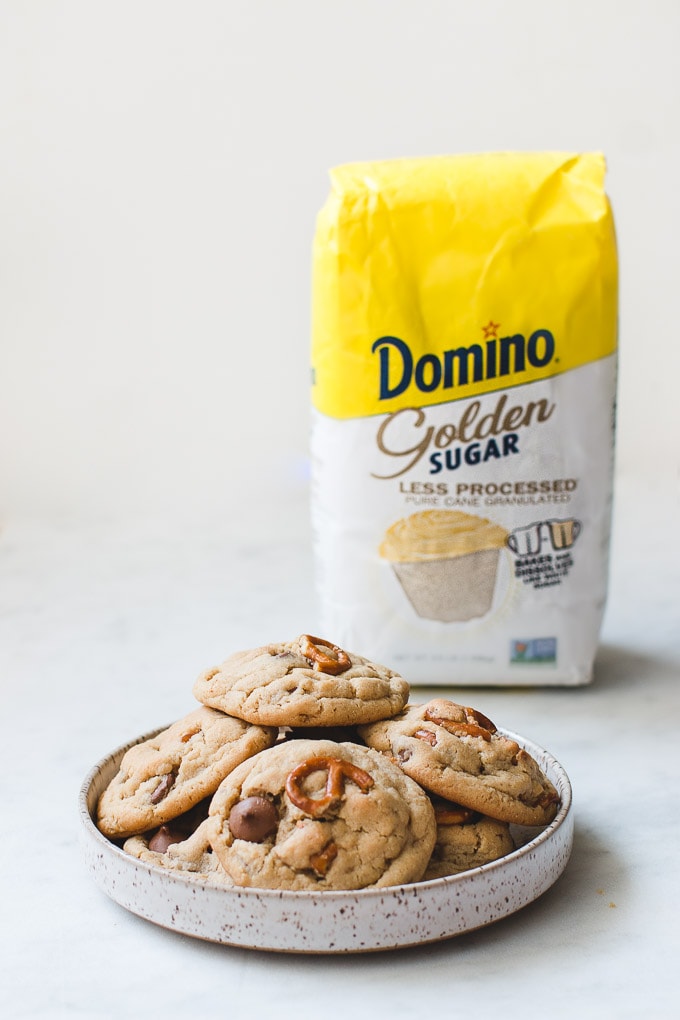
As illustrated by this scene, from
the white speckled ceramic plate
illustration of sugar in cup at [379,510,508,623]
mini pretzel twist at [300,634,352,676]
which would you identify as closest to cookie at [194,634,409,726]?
mini pretzel twist at [300,634,352,676]

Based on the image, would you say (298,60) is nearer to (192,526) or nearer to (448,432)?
(192,526)

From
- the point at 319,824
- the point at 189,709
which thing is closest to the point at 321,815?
the point at 319,824

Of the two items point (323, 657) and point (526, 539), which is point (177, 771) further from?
point (526, 539)

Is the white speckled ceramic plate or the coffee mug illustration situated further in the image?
the coffee mug illustration

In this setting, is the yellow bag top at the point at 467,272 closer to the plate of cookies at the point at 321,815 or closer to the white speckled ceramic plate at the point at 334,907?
the plate of cookies at the point at 321,815

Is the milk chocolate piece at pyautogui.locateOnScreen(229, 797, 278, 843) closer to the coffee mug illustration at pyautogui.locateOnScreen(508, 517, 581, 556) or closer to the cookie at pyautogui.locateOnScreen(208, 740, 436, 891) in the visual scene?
the cookie at pyautogui.locateOnScreen(208, 740, 436, 891)

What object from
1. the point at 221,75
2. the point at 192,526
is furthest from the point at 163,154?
the point at 192,526
